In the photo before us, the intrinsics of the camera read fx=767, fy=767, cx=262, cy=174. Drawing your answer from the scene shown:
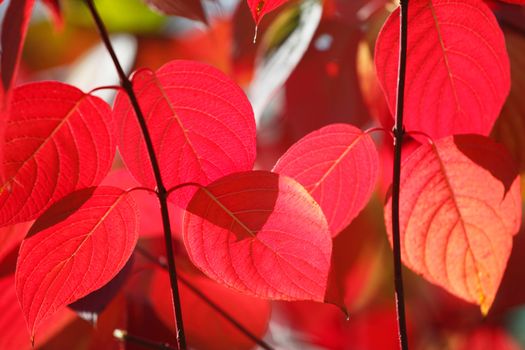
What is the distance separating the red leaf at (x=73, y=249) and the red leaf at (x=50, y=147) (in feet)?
0.05

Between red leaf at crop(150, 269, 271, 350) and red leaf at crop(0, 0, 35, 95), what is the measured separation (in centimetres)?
46

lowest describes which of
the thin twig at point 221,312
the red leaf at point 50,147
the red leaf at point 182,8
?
the thin twig at point 221,312

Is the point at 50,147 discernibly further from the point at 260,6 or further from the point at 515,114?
the point at 515,114

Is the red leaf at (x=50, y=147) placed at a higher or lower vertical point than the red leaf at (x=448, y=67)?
higher

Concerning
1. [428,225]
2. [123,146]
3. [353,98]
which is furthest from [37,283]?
[353,98]

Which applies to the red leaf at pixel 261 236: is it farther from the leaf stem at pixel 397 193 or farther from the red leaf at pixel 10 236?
the red leaf at pixel 10 236

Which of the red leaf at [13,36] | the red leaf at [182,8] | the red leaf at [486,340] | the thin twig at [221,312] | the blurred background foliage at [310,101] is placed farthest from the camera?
the red leaf at [486,340]

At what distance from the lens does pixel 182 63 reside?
580 millimetres

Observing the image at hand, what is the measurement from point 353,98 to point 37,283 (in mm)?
579

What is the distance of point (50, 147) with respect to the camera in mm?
564

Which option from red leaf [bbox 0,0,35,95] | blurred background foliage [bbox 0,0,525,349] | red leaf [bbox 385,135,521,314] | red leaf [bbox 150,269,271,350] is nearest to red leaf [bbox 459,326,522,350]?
blurred background foliage [bbox 0,0,525,349]

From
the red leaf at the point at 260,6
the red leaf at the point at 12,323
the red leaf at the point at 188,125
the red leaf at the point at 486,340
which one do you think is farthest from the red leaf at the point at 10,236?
the red leaf at the point at 486,340

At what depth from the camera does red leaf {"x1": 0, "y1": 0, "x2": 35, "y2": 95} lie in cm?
48

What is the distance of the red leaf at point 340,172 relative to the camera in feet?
2.03
